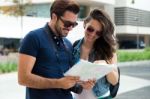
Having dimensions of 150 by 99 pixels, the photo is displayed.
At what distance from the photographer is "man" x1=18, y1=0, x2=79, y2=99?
3668 mm

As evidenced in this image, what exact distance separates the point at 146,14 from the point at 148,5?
141 centimetres

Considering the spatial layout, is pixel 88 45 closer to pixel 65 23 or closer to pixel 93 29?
pixel 93 29

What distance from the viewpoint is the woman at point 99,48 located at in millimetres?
4184

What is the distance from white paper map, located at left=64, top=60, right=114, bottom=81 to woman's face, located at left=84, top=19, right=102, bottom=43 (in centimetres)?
42

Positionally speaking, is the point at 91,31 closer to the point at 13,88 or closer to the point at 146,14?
the point at 13,88

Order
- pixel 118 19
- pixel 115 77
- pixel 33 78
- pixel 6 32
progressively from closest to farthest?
pixel 33 78
pixel 115 77
pixel 6 32
pixel 118 19

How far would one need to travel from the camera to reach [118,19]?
6769cm

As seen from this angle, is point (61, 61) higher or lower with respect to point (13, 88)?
higher

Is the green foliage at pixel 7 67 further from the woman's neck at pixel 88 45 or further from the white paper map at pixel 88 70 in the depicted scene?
the white paper map at pixel 88 70

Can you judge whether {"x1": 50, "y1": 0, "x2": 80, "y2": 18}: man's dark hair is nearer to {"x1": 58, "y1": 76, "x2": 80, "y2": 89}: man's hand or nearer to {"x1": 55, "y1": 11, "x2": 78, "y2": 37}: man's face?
{"x1": 55, "y1": 11, "x2": 78, "y2": 37}: man's face

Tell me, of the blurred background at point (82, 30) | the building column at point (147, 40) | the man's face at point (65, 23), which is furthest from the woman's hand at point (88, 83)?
the building column at point (147, 40)

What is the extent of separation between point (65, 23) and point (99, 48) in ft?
2.11

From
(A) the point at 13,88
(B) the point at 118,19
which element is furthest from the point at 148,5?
(A) the point at 13,88

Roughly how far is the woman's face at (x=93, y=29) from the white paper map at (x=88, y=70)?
1.37ft
